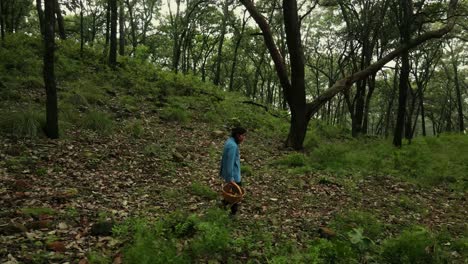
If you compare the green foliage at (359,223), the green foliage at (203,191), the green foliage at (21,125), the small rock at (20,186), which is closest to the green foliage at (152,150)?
the green foliage at (203,191)

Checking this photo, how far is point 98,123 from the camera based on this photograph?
34.9 ft

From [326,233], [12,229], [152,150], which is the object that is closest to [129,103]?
[152,150]

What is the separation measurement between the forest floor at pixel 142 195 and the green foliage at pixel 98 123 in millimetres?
360

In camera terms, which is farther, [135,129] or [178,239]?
[135,129]

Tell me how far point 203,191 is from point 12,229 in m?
3.64

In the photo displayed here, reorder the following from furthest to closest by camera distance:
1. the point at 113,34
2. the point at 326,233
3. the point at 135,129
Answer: the point at 113,34 < the point at 135,129 < the point at 326,233

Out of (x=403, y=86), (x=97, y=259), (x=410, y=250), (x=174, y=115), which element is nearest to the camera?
(x=97, y=259)

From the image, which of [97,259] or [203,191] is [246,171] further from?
[97,259]

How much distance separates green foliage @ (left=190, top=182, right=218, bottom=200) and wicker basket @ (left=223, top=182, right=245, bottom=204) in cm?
104

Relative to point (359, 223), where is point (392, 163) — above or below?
above

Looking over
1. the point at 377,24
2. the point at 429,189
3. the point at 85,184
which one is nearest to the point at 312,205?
the point at 429,189

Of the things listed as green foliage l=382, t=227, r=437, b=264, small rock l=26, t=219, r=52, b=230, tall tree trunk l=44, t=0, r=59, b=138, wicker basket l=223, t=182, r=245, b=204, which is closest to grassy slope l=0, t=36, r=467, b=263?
small rock l=26, t=219, r=52, b=230

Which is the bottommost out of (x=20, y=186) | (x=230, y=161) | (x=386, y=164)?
(x=20, y=186)

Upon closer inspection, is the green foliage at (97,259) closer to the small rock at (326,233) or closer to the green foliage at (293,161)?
the small rock at (326,233)
